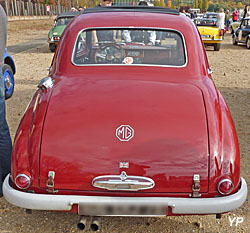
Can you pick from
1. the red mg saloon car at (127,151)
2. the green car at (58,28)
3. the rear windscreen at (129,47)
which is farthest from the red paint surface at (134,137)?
the green car at (58,28)

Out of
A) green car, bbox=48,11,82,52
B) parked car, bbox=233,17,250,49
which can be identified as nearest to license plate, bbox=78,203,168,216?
green car, bbox=48,11,82,52

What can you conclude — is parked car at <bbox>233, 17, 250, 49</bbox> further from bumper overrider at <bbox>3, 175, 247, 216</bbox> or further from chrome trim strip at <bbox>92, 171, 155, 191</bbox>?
chrome trim strip at <bbox>92, 171, 155, 191</bbox>

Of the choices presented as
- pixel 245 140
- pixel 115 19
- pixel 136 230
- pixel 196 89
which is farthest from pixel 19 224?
pixel 245 140

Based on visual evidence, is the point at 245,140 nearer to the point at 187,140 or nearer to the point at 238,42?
the point at 187,140

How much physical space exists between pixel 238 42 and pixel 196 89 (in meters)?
16.0

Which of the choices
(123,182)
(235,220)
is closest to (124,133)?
(123,182)

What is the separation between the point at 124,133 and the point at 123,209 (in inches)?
22.9

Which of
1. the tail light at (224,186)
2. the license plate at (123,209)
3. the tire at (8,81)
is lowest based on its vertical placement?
the tire at (8,81)

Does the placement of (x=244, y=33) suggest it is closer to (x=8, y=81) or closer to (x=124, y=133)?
(x=8, y=81)

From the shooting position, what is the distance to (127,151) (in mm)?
2656

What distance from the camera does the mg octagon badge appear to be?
2.70m

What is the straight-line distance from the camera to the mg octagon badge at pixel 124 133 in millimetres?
2704

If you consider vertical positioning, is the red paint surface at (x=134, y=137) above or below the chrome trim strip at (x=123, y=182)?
above

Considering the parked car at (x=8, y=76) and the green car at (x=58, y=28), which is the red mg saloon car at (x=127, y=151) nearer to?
the parked car at (x=8, y=76)
